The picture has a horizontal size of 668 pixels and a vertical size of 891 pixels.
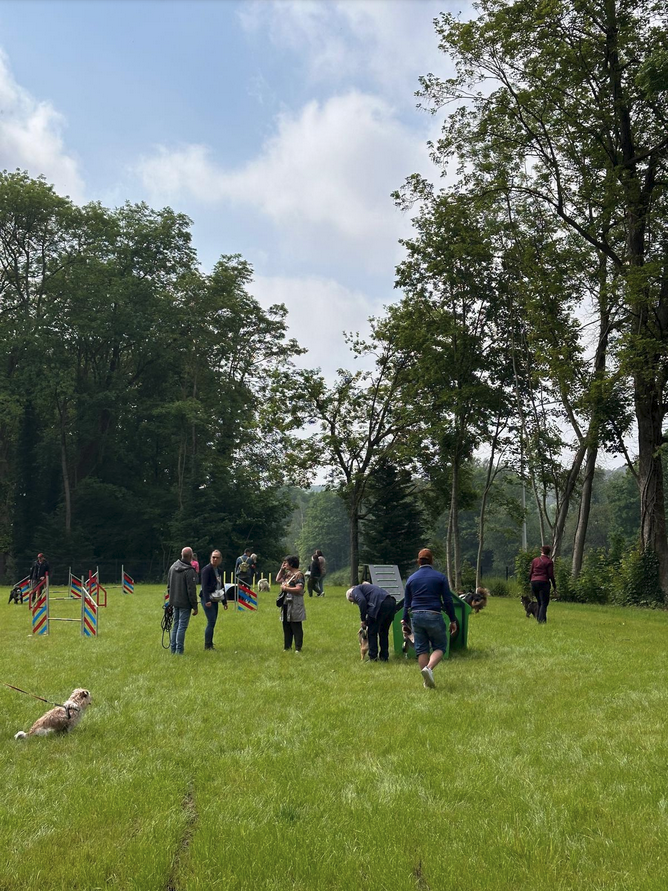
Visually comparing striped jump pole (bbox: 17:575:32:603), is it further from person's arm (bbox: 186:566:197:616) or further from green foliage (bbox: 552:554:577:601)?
green foliage (bbox: 552:554:577:601)

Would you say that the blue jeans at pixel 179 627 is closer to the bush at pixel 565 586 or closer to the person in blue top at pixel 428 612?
the person in blue top at pixel 428 612

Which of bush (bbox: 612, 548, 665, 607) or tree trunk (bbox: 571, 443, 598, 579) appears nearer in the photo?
bush (bbox: 612, 548, 665, 607)

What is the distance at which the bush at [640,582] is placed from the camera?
79.0ft

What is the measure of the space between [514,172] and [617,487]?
58520mm

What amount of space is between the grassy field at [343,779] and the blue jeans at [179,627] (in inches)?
65.4

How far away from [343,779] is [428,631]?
4.39m

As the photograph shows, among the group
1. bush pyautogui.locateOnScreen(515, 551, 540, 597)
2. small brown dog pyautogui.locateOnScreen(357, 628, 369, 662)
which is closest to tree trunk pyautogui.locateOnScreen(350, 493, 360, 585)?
bush pyautogui.locateOnScreen(515, 551, 540, 597)

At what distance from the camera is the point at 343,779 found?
5.89 metres

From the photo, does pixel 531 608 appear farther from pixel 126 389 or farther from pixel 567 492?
pixel 126 389

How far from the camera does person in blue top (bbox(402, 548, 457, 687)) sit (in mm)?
10055

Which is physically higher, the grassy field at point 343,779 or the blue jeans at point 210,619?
the blue jeans at point 210,619

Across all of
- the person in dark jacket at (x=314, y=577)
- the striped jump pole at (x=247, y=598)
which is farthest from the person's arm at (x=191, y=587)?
the person in dark jacket at (x=314, y=577)

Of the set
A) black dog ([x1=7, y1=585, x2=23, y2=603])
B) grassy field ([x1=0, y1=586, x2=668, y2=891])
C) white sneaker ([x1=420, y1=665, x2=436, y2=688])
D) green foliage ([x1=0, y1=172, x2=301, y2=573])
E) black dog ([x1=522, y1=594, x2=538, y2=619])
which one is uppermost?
green foliage ([x1=0, y1=172, x2=301, y2=573])

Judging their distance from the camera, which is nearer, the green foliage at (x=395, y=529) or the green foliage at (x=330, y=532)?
the green foliage at (x=395, y=529)
